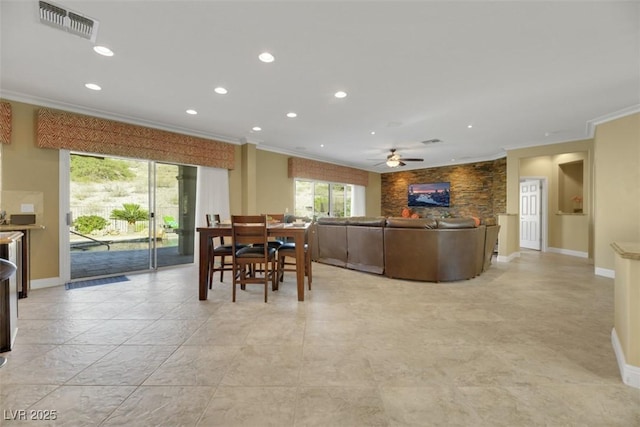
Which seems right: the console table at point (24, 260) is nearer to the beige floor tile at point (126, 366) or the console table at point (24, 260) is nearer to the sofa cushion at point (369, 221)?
the beige floor tile at point (126, 366)

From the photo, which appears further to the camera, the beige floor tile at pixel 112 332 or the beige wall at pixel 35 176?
the beige wall at pixel 35 176

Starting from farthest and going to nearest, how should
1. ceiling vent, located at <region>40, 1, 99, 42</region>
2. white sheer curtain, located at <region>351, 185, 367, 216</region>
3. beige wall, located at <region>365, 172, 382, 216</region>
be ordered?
beige wall, located at <region>365, 172, 382, 216</region>, white sheer curtain, located at <region>351, 185, 367, 216</region>, ceiling vent, located at <region>40, 1, 99, 42</region>

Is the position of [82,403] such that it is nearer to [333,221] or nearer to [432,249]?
[432,249]

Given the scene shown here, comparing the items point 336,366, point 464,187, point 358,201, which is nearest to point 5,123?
point 336,366

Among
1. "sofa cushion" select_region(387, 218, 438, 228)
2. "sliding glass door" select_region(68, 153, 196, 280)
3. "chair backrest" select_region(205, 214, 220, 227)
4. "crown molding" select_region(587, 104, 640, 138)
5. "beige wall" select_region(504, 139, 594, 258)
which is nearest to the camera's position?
"chair backrest" select_region(205, 214, 220, 227)

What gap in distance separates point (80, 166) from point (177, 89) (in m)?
2.90

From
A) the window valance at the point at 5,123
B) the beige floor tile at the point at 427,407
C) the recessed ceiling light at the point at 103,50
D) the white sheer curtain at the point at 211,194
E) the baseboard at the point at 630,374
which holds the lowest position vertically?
the beige floor tile at the point at 427,407

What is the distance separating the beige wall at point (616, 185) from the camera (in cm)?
409

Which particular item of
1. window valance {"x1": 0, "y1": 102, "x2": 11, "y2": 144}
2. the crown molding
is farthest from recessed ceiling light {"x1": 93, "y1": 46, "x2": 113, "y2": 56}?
the crown molding

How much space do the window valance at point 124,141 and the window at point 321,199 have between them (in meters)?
2.38

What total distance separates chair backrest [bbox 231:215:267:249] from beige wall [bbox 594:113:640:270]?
546cm

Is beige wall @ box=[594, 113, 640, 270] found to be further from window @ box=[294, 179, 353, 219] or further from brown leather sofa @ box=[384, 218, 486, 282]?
window @ box=[294, 179, 353, 219]

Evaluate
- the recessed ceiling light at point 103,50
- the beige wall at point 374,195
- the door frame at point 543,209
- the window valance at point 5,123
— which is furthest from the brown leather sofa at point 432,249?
the beige wall at point 374,195

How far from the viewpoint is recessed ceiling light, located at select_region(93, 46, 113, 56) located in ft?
8.34
